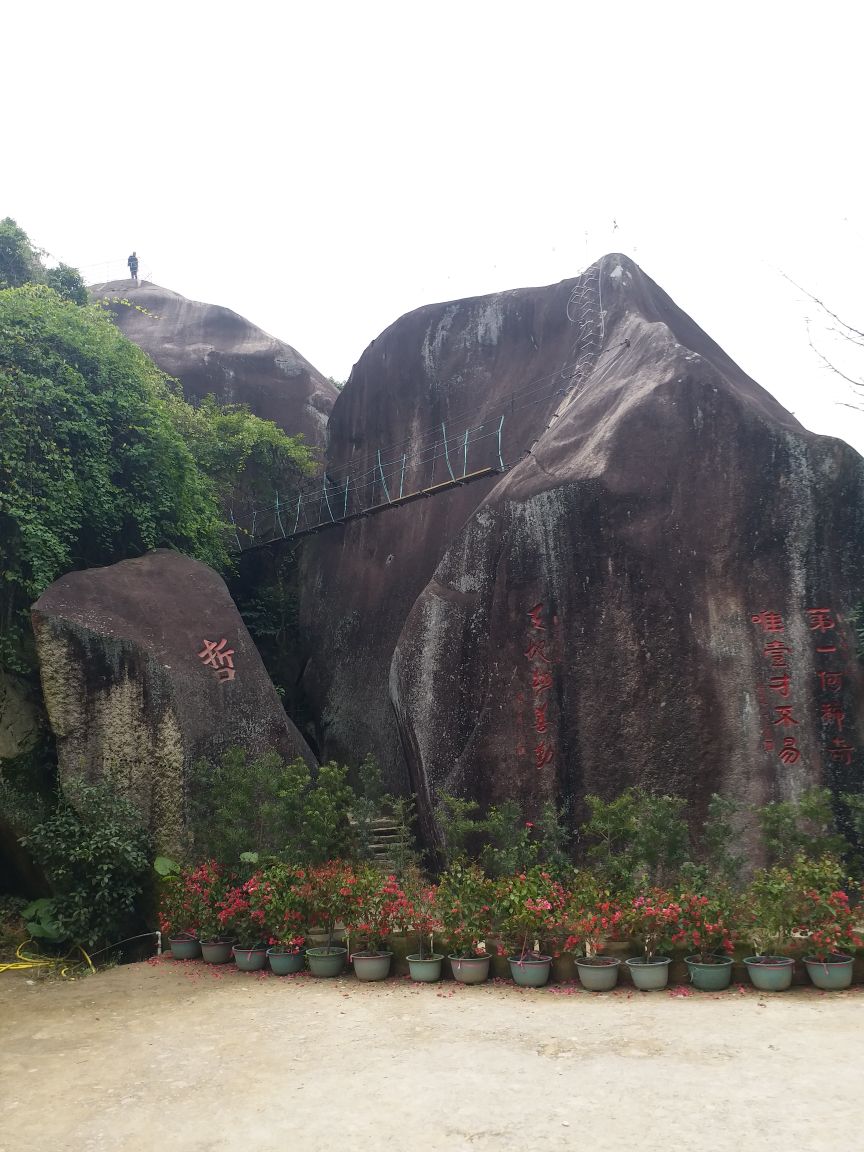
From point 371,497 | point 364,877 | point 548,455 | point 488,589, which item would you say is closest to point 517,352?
point 371,497

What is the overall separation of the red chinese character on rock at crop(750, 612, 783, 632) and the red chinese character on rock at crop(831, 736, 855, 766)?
99 cm

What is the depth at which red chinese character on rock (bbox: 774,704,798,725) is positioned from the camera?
7180mm

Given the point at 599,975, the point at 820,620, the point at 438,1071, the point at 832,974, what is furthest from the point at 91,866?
the point at 820,620

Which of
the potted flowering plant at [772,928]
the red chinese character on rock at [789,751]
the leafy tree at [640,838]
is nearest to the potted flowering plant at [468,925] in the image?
the leafy tree at [640,838]

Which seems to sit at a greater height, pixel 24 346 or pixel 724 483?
pixel 24 346

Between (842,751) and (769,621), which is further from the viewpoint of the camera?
(769,621)

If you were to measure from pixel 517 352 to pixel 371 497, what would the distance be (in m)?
3.06

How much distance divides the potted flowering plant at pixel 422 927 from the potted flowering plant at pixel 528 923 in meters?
0.47

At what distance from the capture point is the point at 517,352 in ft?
40.0

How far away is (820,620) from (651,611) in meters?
1.35

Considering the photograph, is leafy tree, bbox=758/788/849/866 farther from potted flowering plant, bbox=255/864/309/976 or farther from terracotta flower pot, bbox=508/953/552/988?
potted flowering plant, bbox=255/864/309/976

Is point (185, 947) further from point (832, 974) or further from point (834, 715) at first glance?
point (834, 715)

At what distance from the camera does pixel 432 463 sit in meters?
12.7

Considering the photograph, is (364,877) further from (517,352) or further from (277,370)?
(277,370)
